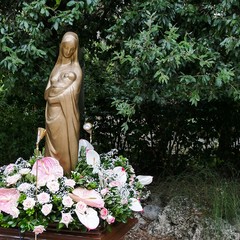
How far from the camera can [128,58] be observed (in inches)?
127

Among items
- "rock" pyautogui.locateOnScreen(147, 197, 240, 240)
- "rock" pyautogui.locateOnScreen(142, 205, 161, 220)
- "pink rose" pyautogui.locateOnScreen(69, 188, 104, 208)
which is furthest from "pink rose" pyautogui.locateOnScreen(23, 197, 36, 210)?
"rock" pyautogui.locateOnScreen(142, 205, 161, 220)

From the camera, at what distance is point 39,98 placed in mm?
5180

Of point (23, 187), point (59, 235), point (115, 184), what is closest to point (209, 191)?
point (115, 184)

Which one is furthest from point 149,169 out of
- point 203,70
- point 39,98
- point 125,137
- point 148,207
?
point 203,70

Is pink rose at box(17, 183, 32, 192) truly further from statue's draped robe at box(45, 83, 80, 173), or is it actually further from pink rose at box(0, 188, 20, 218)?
statue's draped robe at box(45, 83, 80, 173)

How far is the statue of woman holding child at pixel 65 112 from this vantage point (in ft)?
9.57

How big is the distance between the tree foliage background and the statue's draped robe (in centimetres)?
32

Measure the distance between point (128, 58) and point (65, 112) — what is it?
0.62m

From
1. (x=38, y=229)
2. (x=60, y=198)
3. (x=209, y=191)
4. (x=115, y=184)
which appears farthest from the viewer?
(x=209, y=191)

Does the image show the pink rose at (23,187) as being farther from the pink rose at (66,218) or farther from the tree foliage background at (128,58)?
the tree foliage background at (128,58)

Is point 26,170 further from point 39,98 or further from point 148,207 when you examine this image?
point 39,98

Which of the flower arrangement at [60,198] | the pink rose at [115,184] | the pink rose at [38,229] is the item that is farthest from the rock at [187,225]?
the pink rose at [38,229]

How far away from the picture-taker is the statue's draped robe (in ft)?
9.57

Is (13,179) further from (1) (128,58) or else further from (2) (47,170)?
(1) (128,58)
